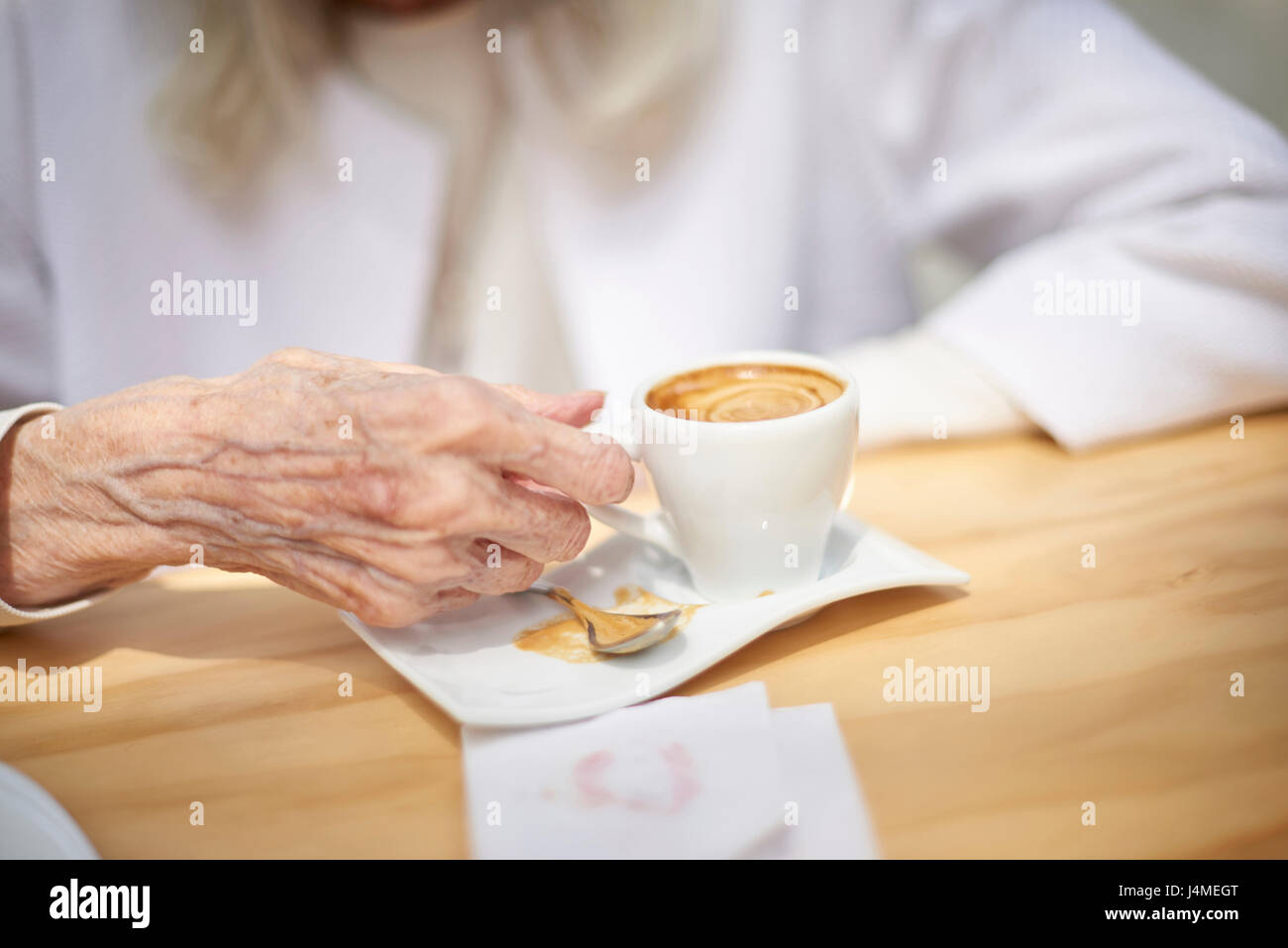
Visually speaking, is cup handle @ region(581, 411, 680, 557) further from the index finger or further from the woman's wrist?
the woman's wrist

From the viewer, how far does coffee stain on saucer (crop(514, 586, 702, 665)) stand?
0.66 metres

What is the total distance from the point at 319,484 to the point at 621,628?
0.74 ft

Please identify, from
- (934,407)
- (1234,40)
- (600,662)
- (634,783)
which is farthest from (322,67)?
(1234,40)

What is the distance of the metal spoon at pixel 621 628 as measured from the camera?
0.64 m

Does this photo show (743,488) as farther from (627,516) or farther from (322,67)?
(322,67)

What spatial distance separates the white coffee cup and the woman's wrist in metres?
0.33

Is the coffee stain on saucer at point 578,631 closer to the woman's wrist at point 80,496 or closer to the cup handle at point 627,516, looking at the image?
the cup handle at point 627,516

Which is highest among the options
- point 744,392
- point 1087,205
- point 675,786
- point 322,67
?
point 322,67

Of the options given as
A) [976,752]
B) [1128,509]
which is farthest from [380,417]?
[1128,509]

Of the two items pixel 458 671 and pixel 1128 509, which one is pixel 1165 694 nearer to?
pixel 1128 509

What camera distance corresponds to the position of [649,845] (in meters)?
0.49

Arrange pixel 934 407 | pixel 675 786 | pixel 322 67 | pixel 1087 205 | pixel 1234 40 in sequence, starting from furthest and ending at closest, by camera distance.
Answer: pixel 1234 40, pixel 322 67, pixel 1087 205, pixel 934 407, pixel 675 786

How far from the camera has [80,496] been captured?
709 millimetres
